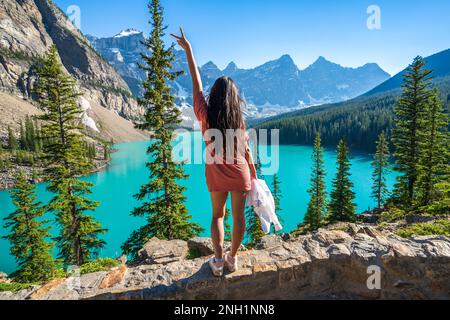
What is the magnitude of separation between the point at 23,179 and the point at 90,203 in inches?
244

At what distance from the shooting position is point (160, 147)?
39.2 ft

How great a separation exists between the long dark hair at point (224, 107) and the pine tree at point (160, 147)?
9315mm

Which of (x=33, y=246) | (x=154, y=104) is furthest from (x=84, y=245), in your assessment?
(x=154, y=104)

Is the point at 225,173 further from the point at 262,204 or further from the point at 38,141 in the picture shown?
the point at 38,141

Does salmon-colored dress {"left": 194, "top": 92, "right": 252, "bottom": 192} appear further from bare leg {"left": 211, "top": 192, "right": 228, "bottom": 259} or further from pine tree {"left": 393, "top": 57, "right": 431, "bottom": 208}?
pine tree {"left": 393, "top": 57, "right": 431, "bottom": 208}

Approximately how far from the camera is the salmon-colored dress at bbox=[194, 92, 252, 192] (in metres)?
3.07

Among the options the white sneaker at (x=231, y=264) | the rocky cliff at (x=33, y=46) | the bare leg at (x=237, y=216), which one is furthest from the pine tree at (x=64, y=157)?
the rocky cliff at (x=33, y=46)

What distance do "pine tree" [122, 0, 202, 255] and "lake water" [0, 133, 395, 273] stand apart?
914 centimetres

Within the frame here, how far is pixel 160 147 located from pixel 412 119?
1776 centimetres

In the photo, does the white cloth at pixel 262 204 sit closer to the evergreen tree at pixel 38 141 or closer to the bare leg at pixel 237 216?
the bare leg at pixel 237 216

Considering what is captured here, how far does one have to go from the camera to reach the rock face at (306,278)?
3.20m

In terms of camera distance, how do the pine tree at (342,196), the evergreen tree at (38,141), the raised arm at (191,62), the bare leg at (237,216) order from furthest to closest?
the pine tree at (342,196) < the evergreen tree at (38,141) < the raised arm at (191,62) < the bare leg at (237,216)
